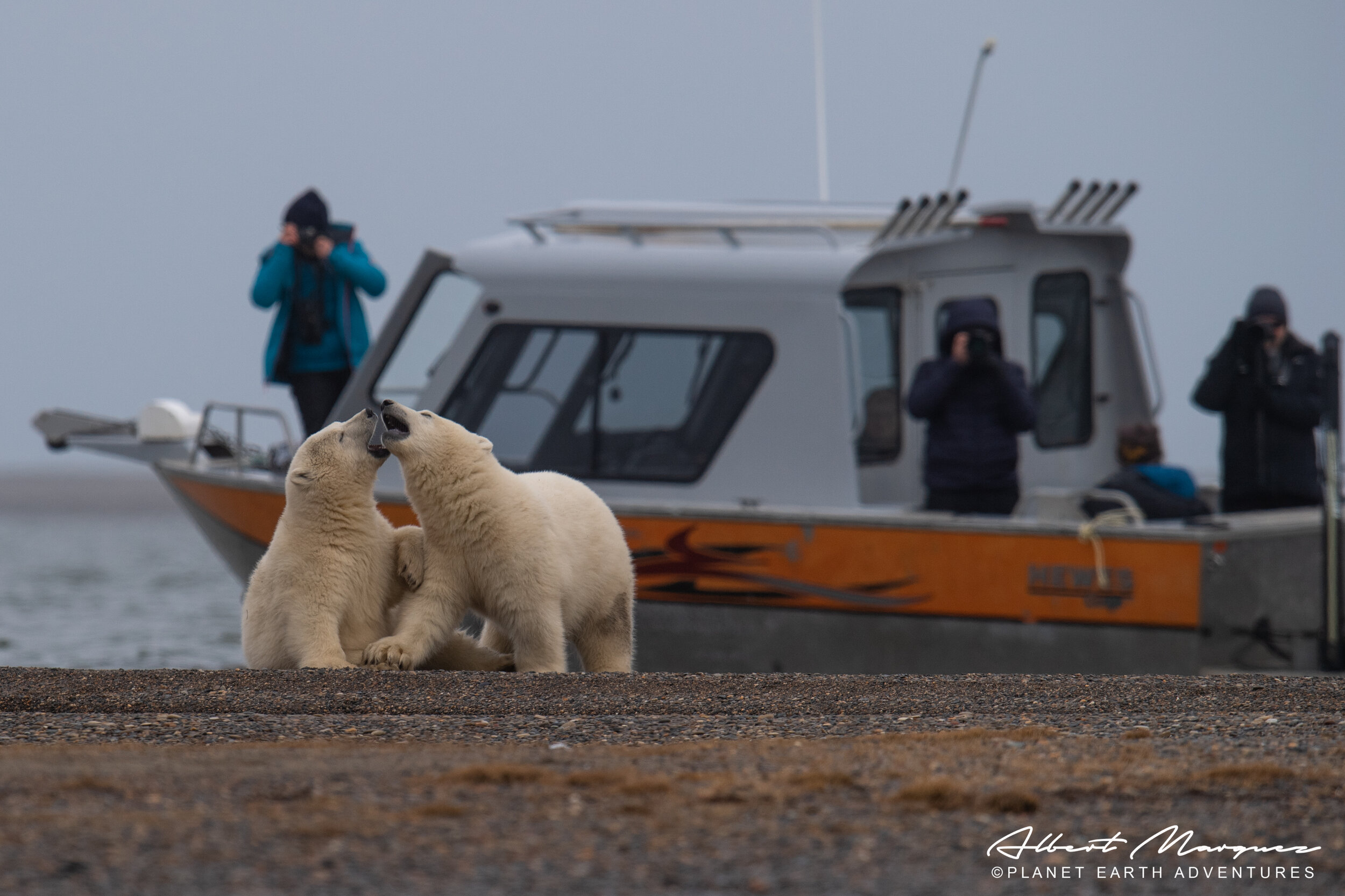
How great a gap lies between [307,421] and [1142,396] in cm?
555

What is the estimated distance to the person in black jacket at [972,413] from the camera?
821 cm

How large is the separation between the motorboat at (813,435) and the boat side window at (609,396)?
14 millimetres

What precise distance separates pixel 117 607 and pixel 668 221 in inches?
463

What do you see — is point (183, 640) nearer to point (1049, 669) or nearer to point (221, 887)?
point (1049, 669)

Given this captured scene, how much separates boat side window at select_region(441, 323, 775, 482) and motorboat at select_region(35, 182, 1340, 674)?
0.01m

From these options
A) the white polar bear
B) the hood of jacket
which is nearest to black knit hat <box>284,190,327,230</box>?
the white polar bear

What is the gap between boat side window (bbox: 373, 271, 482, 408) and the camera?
30.0 ft

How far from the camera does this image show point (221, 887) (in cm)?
238

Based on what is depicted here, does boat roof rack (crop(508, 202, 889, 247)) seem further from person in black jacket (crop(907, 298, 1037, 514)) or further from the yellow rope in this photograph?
the yellow rope

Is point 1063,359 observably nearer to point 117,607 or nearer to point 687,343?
point 687,343

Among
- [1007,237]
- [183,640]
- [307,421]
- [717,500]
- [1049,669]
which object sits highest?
[1007,237]

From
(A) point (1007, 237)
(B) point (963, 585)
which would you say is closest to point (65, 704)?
(B) point (963, 585)

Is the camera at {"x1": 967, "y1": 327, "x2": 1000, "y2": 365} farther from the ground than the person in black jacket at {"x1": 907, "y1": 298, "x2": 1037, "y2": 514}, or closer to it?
farther from the ground

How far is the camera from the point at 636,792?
2.96 m
